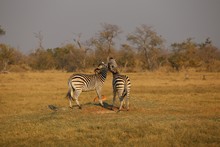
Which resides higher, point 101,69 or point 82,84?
point 101,69

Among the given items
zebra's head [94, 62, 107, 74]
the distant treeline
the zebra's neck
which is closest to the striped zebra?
the zebra's neck

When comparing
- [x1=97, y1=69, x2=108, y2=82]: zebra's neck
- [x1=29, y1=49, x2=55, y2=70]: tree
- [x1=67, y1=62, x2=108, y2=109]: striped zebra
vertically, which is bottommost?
[x1=67, y1=62, x2=108, y2=109]: striped zebra

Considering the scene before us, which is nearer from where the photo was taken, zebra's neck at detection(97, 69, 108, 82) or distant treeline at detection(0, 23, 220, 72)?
zebra's neck at detection(97, 69, 108, 82)

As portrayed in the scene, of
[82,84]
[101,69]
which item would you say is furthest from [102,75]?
[82,84]

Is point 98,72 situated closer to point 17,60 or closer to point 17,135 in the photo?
point 17,135

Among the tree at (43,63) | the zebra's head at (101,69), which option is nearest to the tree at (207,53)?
the tree at (43,63)

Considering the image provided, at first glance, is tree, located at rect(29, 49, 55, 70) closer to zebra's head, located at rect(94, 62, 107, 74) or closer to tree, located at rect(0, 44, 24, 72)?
tree, located at rect(0, 44, 24, 72)

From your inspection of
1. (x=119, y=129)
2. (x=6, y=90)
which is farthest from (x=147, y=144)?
(x=6, y=90)

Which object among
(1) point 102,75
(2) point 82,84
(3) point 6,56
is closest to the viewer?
(2) point 82,84

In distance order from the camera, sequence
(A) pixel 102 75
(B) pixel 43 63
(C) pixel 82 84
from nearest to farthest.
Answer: (C) pixel 82 84 → (A) pixel 102 75 → (B) pixel 43 63

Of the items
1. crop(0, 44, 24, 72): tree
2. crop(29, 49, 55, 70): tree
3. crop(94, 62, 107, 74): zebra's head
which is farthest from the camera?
crop(29, 49, 55, 70): tree

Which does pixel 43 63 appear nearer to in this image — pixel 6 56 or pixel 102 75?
pixel 6 56

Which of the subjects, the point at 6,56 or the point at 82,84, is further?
the point at 6,56

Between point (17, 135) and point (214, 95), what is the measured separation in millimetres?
13471
